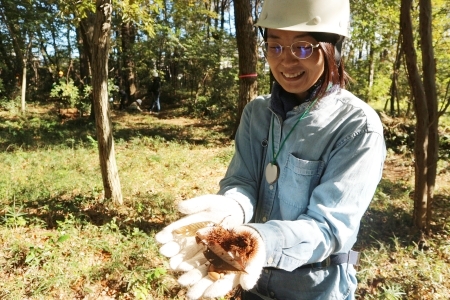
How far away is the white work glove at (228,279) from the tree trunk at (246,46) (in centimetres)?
687

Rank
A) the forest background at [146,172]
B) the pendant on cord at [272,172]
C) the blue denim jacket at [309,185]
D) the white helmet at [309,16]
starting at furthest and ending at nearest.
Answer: the forest background at [146,172] → the pendant on cord at [272,172] → the white helmet at [309,16] → the blue denim jacket at [309,185]

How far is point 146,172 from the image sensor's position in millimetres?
6453

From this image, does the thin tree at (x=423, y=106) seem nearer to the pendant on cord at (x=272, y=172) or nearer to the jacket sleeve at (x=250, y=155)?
the jacket sleeve at (x=250, y=155)

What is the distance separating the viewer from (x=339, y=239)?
40.4 inches

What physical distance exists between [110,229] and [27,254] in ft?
3.15

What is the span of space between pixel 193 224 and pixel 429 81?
13.2ft

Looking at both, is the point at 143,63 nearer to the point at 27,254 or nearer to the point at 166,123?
the point at 166,123

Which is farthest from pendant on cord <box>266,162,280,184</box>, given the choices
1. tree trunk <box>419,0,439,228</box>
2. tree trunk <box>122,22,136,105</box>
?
tree trunk <box>122,22,136,105</box>

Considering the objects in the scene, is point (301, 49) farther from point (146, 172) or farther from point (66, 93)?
point (66, 93)

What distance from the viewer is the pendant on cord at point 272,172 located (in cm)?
130

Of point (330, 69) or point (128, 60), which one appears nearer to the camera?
point (330, 69)

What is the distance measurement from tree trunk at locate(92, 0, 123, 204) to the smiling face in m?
3.17

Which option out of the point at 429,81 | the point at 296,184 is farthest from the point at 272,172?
the point at 429,81

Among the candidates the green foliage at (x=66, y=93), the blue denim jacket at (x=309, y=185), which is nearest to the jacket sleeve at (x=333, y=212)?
the blue denim jacket at (x=309, y=185)
